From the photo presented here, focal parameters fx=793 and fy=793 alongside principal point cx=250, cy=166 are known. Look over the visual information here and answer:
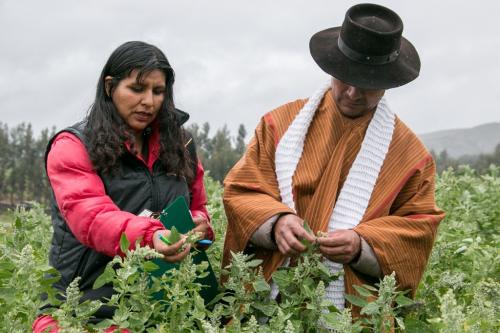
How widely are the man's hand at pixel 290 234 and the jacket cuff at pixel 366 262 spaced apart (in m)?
0.25

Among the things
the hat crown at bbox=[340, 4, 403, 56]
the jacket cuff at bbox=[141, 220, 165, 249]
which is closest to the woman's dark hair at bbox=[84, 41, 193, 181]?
the jacket cuff at bbox=[141, 220, 165, 249]

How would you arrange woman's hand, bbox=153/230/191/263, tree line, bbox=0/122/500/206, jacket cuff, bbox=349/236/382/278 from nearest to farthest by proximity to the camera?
woman's hand, bbox=153/230/191/263 < jacket cuff, bbox=349/236/382/278 < tree line, bbox=0/122/500/206

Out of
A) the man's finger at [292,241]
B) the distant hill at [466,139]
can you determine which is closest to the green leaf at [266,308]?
the man's finger at [292,241]

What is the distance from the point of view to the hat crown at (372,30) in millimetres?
2928

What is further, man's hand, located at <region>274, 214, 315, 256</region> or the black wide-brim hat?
the black wide-brim hat

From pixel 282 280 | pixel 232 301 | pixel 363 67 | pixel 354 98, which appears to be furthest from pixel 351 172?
pixel 232 301

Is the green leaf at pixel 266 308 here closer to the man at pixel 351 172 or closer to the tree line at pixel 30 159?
the man at pixel 351 172

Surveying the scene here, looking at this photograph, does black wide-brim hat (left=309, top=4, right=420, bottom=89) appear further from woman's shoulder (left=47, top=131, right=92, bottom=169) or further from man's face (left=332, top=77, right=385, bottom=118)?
woman's shoulder (left=47, top=131, right=92, bottom=169)

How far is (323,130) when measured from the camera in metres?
3.06

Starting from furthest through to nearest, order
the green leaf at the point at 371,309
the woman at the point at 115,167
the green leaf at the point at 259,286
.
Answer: the woman at the point at 115,167 → the green leaf at the point at 259,286 → the green leaf at the point at 371,309

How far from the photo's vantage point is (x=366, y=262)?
2850mm

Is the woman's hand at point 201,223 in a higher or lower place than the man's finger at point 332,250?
higher

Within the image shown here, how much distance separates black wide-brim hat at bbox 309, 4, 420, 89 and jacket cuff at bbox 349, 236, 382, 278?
58 cm

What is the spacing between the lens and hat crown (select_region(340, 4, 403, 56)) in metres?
2.93
